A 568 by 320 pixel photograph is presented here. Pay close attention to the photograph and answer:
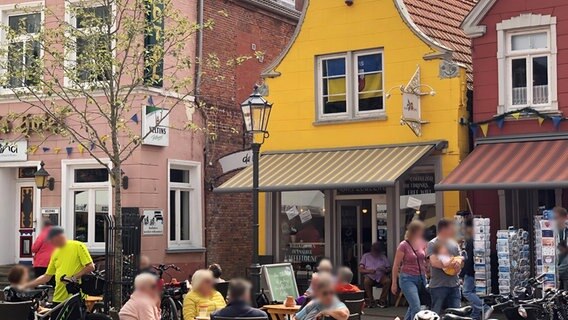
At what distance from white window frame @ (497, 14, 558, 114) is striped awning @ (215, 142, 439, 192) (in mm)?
1669

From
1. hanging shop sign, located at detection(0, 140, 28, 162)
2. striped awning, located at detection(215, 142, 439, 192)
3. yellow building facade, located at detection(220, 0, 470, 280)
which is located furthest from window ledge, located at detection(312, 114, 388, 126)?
hanging shop sign, located at detection(0, 140, 28, 162)

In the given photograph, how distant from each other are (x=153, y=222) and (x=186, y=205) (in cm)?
161

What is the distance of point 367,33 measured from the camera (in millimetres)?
18609

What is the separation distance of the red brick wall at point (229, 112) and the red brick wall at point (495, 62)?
21.4ft

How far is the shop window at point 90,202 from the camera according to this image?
790 inches

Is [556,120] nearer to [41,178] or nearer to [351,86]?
[351,86]

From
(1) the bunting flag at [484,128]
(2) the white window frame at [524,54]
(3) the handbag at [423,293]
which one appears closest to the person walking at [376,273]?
(1) the bunting flag at [484,128]

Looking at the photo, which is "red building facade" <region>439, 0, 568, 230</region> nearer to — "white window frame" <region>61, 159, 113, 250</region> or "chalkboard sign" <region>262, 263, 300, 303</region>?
"chalkboard sign" <region>262, 263, 300, 303</region>

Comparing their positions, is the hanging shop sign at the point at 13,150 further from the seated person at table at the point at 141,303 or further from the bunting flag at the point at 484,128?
the seated person at table at the point at 141,303

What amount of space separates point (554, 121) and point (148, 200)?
8.66 meters

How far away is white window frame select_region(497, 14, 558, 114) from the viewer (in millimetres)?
16656

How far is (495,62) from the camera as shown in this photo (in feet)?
57.1

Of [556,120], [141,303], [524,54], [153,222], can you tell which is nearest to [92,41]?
[153,222]

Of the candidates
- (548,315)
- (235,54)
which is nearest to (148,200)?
(235,54)
